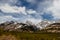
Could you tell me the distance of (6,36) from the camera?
216 feet

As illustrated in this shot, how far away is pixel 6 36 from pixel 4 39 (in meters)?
2.80

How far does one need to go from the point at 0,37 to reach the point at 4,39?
2535mm

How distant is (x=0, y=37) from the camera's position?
64438 mm

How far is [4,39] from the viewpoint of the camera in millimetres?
63125

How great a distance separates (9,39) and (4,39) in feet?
7.44

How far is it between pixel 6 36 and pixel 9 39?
Answer: 8.57ft

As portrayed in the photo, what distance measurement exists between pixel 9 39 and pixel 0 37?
424 centimetres

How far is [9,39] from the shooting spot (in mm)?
64000

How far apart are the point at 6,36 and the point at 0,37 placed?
111 inches
